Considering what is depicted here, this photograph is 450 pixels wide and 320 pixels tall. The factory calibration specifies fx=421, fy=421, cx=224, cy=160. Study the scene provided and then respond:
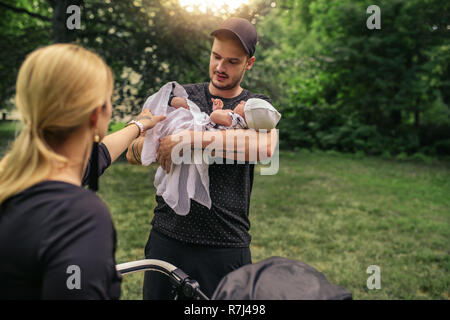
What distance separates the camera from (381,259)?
5.29m

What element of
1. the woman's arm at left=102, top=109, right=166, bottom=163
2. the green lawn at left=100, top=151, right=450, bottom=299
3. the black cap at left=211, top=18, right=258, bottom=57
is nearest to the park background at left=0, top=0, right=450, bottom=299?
the green lawn at left=100, top=151, right=450, bottom=299

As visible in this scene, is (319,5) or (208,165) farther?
(319,5)

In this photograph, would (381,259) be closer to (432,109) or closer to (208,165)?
(208,165)

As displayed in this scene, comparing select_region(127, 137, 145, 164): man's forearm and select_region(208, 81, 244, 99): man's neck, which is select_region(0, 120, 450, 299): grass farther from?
select_region(208, 81, 244, 99): man's neck

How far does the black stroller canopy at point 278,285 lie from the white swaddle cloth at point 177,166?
2.01ft

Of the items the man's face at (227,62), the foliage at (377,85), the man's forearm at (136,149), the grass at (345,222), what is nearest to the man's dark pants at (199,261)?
the man's forearm at (136,149)

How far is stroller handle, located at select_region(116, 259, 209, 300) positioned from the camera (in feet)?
5.57

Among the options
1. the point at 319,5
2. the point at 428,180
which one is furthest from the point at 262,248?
the point at 319,5

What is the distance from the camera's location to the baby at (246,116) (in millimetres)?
1867

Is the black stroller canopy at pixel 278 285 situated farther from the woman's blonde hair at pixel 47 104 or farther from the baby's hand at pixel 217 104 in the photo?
the baby's hand at pixel 217 104

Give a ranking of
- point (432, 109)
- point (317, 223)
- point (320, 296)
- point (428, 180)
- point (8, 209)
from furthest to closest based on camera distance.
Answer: point (432, 109), point (428, 180), point (317, 223), point (320, 296), point (8, 209)

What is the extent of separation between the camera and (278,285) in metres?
1.37

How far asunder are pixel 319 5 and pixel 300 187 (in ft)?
36.4

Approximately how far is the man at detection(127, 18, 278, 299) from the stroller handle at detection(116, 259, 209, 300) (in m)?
0.31
